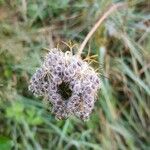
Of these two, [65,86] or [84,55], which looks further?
[84,55]

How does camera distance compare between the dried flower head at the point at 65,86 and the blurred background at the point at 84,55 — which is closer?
the dried flower head at the point at 65,86

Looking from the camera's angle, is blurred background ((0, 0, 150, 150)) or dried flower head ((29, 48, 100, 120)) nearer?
dried flower head ((29, 48, 100, 120))

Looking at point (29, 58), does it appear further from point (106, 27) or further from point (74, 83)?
point (74, 83)

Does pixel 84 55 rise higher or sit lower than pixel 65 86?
lower

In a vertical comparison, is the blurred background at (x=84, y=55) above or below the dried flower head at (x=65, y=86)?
below

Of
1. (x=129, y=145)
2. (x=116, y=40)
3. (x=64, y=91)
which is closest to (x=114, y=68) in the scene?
(x=116, y=40)
